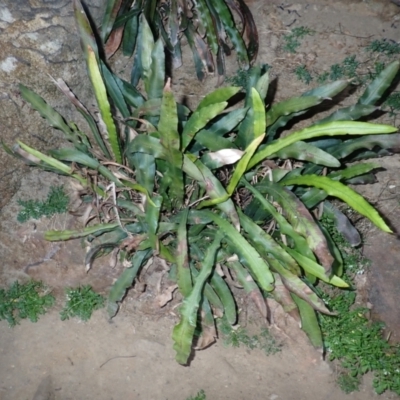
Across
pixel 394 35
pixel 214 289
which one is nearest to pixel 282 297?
pixel 214 289

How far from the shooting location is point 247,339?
8.26 feet

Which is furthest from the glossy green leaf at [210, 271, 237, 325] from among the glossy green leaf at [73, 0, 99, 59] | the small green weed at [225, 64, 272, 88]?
the small green weed at [225, 64, 272, 88]

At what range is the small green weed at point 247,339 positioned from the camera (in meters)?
2.51

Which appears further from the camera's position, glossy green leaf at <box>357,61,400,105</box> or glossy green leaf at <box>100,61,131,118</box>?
glossy green leaf at <box>100,61,131,118</box>

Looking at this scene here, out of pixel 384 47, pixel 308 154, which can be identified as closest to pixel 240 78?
pixel 384 47

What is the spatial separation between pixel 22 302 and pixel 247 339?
3.99 feet

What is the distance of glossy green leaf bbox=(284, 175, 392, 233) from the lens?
5.88ft

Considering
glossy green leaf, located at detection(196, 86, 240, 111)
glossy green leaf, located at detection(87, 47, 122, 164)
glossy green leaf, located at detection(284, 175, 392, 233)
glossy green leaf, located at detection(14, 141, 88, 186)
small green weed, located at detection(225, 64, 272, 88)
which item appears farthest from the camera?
small green weed, located at detection(225, 64, 272, 88)

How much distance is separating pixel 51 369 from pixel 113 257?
25.2 inches

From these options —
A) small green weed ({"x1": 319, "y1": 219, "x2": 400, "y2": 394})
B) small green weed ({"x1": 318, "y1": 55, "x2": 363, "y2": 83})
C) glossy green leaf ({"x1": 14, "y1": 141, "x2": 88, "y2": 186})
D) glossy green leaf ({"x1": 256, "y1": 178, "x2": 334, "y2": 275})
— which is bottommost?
small green weed ({"x1": 319, "y1": 219, "x2": 400, "y2": 394})

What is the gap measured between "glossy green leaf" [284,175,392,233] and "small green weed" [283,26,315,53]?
1758mm

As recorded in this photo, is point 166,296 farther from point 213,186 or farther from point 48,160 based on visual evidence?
point 48,160

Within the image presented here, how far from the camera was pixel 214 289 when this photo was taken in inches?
95.2

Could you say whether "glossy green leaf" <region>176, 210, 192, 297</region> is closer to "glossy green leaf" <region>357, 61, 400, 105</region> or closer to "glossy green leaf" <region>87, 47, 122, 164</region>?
"glossy green leaf" <region>87, 47, 122, 164</region>
